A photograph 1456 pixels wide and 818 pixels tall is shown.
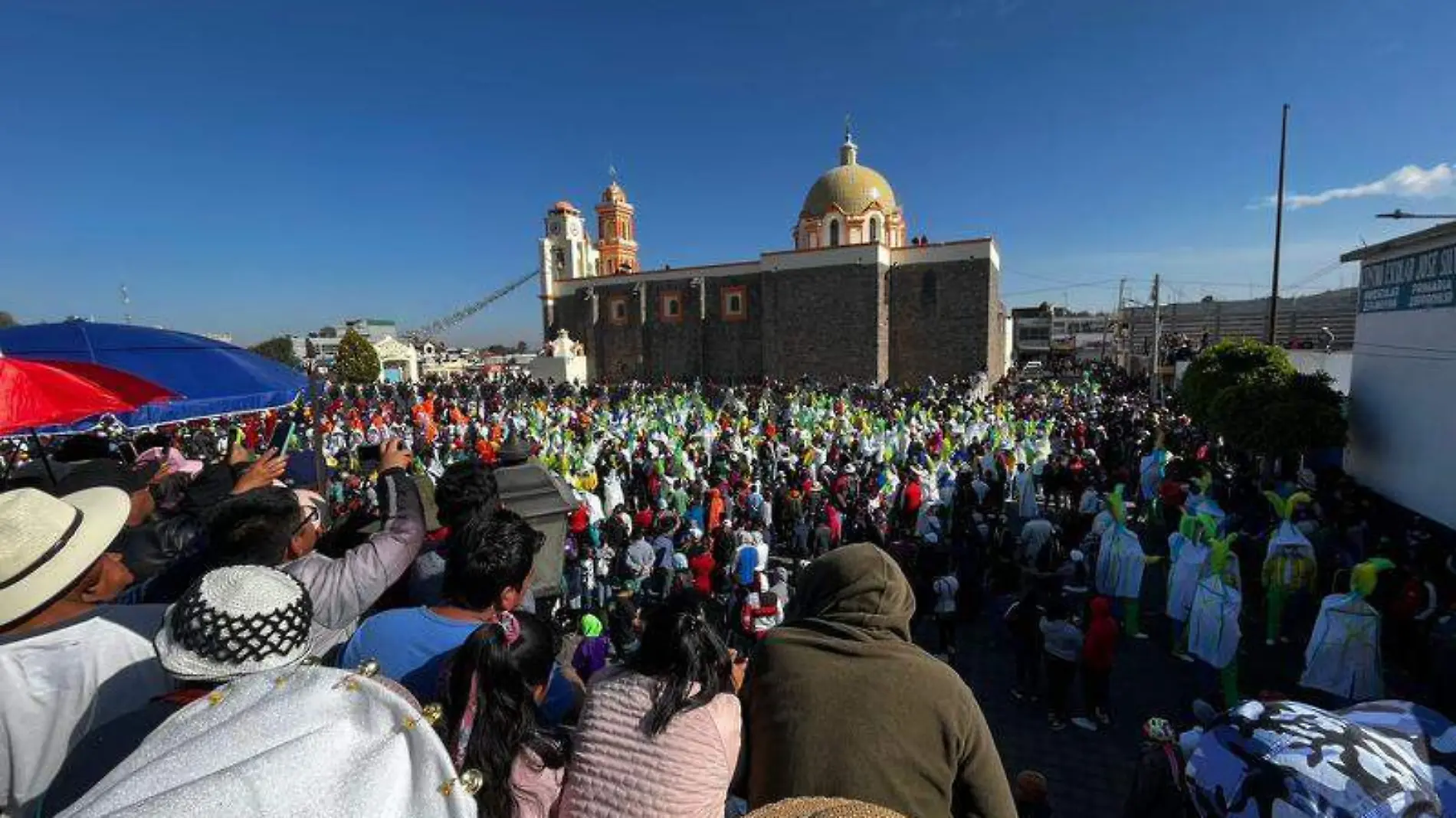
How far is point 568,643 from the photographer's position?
441cm

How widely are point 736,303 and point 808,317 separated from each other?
458 centimetres

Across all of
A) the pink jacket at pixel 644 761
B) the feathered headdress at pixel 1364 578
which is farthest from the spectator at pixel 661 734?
the feathered headdress at pixel 1364 578

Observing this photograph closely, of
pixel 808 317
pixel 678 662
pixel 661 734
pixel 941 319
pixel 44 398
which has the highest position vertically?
pixel 808 317

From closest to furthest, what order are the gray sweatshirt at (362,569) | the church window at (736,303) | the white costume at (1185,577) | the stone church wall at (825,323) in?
the gray sweatshirt at (362,569) → the white costume at (1185,577) → the stone church wall at (825,323) → the church window at (736,303)

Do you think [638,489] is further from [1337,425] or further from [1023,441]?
[1337,425]

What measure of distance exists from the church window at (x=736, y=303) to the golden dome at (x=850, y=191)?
200 inches

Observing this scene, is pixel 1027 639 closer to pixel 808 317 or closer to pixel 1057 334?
pixel 808 317

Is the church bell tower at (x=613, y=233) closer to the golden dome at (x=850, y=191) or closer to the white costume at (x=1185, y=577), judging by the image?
the golden dome at (x=850, y=191)

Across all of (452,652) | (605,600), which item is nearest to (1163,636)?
(605,600)

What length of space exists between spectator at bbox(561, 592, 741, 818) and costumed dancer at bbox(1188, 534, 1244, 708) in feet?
17.9

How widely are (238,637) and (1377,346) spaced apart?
14.4 metres

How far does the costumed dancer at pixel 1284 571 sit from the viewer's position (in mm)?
Result: 6125

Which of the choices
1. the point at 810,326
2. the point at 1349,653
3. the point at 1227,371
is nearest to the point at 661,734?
the point at 1349,653

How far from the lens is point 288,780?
86 centimetres
